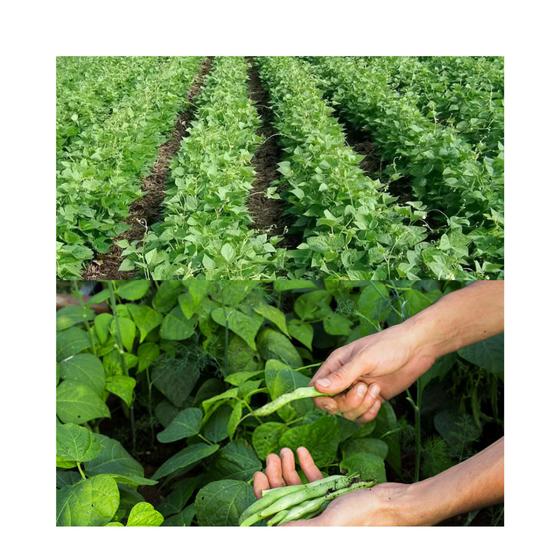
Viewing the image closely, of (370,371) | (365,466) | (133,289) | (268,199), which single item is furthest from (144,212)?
(365,466)

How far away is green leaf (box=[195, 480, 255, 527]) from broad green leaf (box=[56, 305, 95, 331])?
0.47m

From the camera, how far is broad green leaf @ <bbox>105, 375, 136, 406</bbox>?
146 cm

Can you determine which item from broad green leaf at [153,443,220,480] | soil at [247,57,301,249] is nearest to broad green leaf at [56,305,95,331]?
broad green leaf at [153,443,220,480]

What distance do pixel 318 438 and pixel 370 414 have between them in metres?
0.14

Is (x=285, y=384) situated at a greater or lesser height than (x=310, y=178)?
lesser

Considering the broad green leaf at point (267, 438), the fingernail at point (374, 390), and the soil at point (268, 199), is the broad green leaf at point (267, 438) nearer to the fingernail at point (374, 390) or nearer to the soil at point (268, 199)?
the fingernail at point (374, 390)

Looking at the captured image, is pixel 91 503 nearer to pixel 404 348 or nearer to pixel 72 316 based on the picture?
pixel 72 316

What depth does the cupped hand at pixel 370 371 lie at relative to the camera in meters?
1.46

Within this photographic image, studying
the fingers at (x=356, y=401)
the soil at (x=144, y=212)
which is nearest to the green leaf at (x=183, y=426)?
the fingers at (x=356, y=401)

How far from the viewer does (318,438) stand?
1.43 metres

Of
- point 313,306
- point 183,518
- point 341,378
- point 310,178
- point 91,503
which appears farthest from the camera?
point 310,178

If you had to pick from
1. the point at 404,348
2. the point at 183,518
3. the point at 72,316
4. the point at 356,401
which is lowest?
the point at 183,518

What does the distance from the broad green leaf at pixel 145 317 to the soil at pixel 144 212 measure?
134 cm

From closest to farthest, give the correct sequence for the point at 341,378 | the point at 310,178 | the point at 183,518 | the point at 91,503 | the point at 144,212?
1. the point at 91,503
2. the point at 183,518
3. the point at 341,378
4. the point at 310,178
5. the point at 144,212
